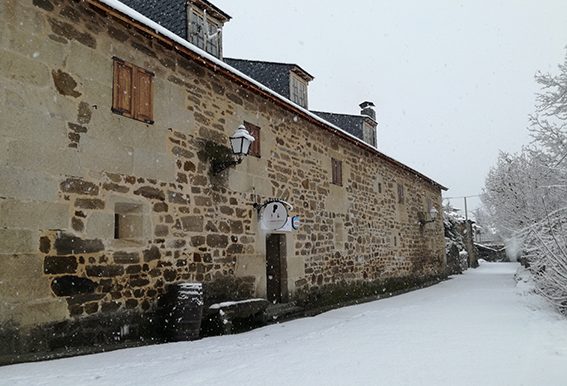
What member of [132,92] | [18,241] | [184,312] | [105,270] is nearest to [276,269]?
[184,312]

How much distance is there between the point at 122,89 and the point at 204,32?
343cm

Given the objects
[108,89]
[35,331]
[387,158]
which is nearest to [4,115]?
[108,89]

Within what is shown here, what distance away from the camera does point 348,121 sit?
54.1ft

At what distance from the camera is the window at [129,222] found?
5.77m

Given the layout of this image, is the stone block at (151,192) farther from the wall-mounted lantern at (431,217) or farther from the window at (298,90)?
the wall-mounted lantern at (431,217)

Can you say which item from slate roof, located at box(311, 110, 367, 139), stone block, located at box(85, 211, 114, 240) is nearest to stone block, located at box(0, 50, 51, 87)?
stone block, located at box(85, 211, 114, 240)

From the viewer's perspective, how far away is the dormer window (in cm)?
841

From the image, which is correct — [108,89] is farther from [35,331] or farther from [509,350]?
[509,350]

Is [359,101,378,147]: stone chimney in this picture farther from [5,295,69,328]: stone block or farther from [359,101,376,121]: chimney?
→ [5,295,69,328]: stone block

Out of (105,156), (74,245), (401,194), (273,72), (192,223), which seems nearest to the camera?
(74,245)

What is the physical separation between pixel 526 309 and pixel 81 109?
8.13 meters

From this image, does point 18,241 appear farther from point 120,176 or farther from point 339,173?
point 339,173

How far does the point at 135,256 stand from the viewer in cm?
574

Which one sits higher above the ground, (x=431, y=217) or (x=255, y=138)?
(x=255, y=138)
